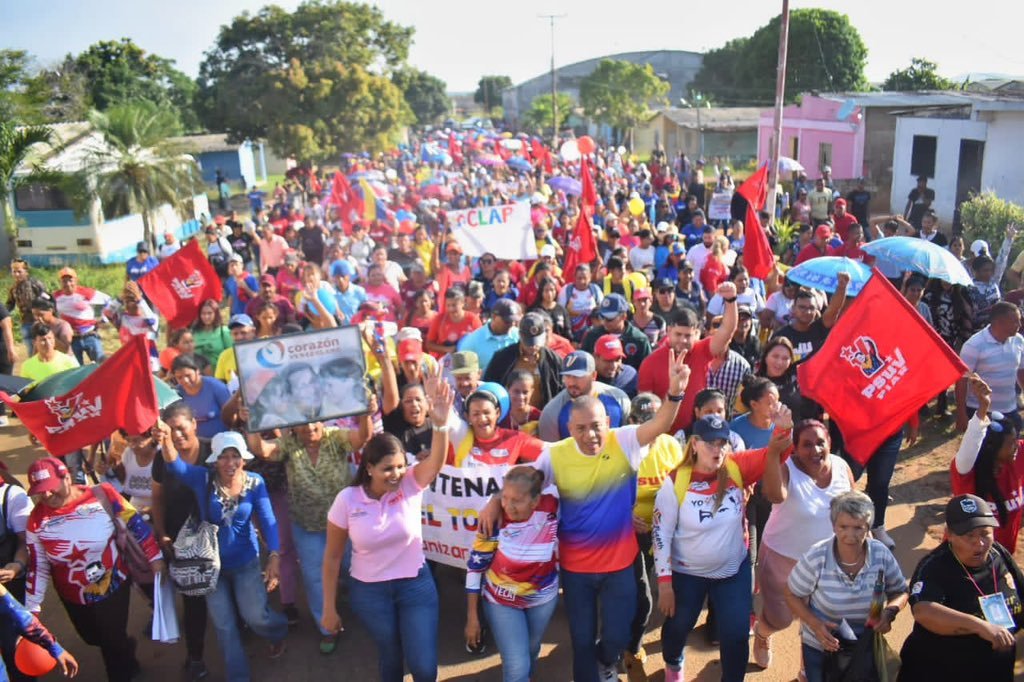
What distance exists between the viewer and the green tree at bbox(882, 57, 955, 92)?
43.8 metres

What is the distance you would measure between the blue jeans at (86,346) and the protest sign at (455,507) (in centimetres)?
593

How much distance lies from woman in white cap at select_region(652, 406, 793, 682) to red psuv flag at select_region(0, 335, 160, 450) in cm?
320

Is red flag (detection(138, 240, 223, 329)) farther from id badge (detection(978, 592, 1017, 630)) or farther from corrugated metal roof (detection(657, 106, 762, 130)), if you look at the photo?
corrugated metal roof (detection(657, 106, 762, 130))

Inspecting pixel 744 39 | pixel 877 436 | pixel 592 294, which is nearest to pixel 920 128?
pixel 592 294

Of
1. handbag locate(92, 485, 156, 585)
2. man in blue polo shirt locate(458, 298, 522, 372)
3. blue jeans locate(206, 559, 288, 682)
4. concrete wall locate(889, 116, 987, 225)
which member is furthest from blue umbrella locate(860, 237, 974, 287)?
concrete wall locate(889, 116, 987, 225)

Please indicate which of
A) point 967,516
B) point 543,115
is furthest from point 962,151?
point 543,115

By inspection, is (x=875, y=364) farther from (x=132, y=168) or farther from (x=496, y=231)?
(x=132, y=168)

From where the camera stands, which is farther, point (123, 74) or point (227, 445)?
point (123, 74)

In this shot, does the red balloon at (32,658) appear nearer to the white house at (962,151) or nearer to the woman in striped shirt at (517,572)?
the woman in striped shirt at (517,572)

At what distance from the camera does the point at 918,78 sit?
4525 centimetres

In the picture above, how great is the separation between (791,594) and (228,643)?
2972mm

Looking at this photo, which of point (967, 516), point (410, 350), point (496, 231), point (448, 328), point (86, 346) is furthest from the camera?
point (496, 231)

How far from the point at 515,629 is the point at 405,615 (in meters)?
0.55

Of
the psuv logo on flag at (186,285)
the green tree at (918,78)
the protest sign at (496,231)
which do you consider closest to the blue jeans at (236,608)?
the psuv logo on flag at (186,285)
